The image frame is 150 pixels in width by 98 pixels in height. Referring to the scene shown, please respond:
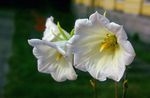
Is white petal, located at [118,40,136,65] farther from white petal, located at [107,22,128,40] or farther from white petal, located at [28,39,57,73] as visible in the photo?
white petal, located at [28,39,57,73]

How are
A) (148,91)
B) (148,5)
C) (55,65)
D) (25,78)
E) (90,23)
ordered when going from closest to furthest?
(90,23)
(55,65)
(148,91)
(25,78)
(148,5)

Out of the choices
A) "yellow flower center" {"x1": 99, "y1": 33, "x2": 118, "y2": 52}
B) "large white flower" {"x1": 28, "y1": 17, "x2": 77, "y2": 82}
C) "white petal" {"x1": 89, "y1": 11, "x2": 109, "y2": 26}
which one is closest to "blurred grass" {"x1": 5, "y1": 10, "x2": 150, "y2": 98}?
"large white flower" {"x1": 28, "y1": 17, "x2": 77, "y2": 82}

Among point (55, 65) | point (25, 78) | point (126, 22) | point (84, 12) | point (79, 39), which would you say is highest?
point (79, 39)

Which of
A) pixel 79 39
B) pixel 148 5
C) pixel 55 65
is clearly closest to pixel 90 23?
pixel 79 39

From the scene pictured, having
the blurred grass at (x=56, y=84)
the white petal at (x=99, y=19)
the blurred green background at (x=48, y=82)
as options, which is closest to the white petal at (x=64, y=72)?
the white petal at (x=99, y=19)

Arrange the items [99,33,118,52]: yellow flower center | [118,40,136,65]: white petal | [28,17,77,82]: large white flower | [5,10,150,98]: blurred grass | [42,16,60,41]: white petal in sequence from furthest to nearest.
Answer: [5,10,150,98]: blurred grass, [42,16,60,41]: white petal, [28,17,77,82]: large white flower, [99,33,118,52]: yellow flower center, [118,40,136,65]: white petal

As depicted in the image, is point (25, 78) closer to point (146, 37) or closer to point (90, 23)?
point (146, 37)

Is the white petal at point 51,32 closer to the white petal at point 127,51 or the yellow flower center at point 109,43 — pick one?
the yellow flower center at point 109,43
